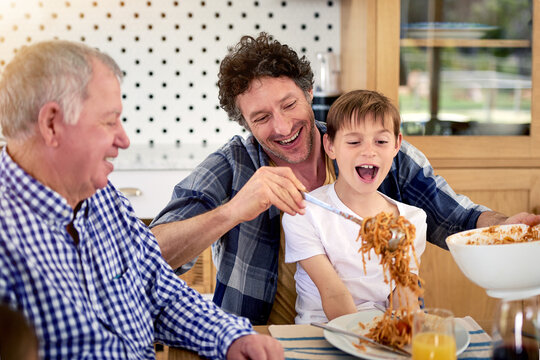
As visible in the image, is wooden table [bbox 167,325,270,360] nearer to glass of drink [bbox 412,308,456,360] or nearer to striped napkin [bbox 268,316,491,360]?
striped napkin [bbox 268,316,491,360]

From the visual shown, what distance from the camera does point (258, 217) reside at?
5.74 ft

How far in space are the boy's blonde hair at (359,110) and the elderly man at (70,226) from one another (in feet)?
2.25

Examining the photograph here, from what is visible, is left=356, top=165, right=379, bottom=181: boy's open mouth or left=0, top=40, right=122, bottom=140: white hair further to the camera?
left=356, top=165, right=379, bottom=181: boy's open mouth

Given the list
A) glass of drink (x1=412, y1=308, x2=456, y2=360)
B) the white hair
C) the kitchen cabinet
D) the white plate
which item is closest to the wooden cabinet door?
the kitchen cabinet

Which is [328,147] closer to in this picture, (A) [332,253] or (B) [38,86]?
(A) [332,253]

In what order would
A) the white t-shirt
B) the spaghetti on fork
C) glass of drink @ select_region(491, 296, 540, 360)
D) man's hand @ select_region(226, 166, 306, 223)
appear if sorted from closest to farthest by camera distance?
1. glass of drink @ select_region(491, 296, 540, 360)
2. the spaghetti on fork
3. man's hand @ select_region(226, 166, 306, 223)
4. the white t-shirt

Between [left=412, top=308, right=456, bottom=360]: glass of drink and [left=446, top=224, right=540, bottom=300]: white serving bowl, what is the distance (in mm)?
215

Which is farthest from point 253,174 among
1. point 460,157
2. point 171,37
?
point 171,37

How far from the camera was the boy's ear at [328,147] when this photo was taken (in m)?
1.71

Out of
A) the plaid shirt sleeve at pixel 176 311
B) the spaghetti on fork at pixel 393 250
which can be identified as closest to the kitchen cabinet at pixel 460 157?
the spaghetti on fork at pixel 393 250

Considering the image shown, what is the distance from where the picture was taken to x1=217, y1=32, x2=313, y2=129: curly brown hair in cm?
177

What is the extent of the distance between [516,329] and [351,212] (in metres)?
0.84

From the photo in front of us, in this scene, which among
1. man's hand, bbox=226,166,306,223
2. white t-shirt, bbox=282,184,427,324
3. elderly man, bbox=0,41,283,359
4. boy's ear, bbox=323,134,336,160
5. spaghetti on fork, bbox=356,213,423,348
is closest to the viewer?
elderly man, bbox=0,41,283,359

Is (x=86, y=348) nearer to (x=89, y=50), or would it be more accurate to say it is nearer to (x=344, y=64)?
(x=89, y=50)
